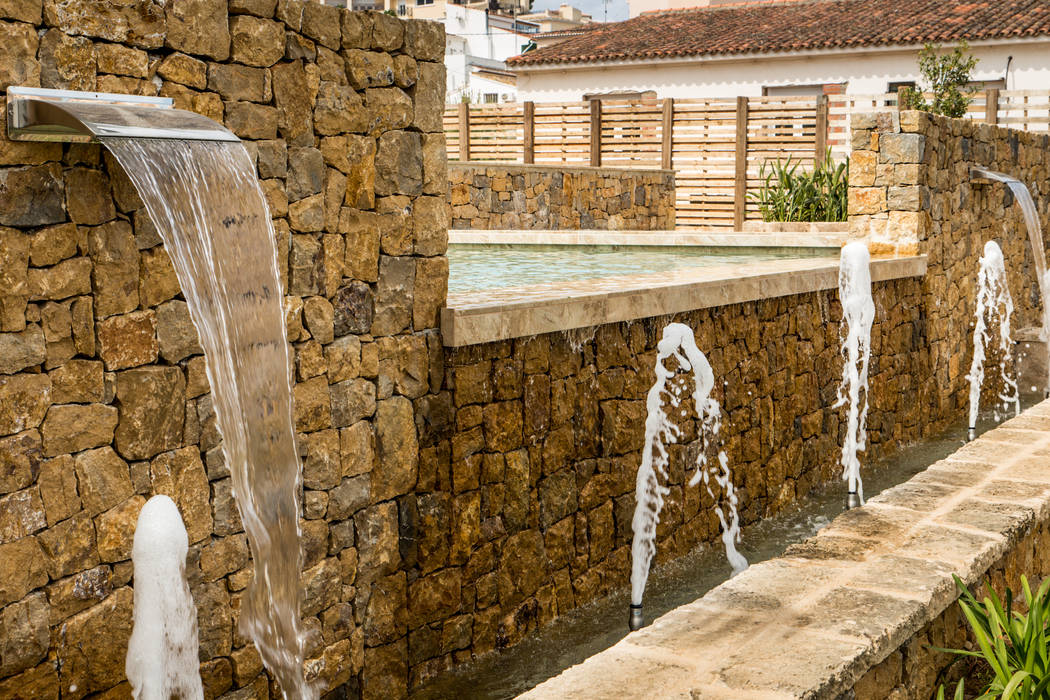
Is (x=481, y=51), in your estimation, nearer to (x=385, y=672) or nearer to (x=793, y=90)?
(x=793, y=90)

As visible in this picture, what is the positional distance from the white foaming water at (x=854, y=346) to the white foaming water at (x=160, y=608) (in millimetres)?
5379

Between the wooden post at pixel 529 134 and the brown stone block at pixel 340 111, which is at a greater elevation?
the wooden post at pixel 529 134

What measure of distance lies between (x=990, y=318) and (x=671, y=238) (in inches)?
132

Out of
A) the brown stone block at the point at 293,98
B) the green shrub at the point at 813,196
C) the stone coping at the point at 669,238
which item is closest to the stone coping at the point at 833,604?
the brown stone block at the point at 293,98

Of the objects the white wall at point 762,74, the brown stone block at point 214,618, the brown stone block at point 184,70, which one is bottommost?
the brown stone block at point 214,618

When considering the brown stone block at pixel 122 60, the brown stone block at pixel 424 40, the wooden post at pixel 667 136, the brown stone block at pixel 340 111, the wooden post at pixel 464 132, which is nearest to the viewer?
the brown stone block at pixel 122 60

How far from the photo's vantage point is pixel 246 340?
3.87 meters

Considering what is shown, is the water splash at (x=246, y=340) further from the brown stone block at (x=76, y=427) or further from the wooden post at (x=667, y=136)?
the wooden post at (x=667, y=136)

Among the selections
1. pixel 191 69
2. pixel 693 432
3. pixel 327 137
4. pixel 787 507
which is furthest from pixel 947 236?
pixel 191 69

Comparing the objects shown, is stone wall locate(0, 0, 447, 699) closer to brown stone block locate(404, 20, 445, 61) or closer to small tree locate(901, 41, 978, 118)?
brown stone block locate(404, 20, 445, 61)

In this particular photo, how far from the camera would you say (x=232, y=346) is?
3822 millimetres

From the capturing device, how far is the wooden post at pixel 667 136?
16828mm

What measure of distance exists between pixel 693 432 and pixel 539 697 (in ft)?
12.1

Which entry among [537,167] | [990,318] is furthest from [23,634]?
[537,167]
